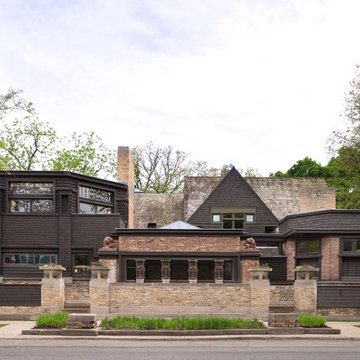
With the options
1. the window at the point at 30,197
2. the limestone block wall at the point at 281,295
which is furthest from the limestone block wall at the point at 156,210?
the limestone block wall at the point at 281,295

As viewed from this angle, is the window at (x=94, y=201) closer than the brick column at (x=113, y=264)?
No

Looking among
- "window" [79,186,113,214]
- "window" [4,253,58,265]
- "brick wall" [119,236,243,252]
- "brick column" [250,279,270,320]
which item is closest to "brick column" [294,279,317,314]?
"brick column" [250,279,270,320]

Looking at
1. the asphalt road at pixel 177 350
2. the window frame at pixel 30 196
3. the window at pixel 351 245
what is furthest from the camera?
the window frame at pixel 30 196

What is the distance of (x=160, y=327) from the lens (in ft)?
63.6

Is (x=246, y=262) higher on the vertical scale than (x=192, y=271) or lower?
higher

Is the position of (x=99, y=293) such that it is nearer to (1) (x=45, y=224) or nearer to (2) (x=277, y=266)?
(1) (x=45, y=224)

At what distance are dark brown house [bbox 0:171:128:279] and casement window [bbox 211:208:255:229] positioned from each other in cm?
1212

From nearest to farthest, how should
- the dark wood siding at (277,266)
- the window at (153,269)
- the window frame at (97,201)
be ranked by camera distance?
the window at (153,269)
the window frame at (97,201)
the dark wood siding at (277,266)

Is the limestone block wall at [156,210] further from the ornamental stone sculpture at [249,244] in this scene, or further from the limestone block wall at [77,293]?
the limestone block wall at [77,293]

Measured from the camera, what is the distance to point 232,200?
42562 millimetres

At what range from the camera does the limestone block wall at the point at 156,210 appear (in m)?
46.1

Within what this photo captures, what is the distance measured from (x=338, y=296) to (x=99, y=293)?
10895 mm

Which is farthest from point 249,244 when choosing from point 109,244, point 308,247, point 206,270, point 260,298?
point 109,244

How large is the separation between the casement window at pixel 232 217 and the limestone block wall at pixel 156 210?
4.60m
